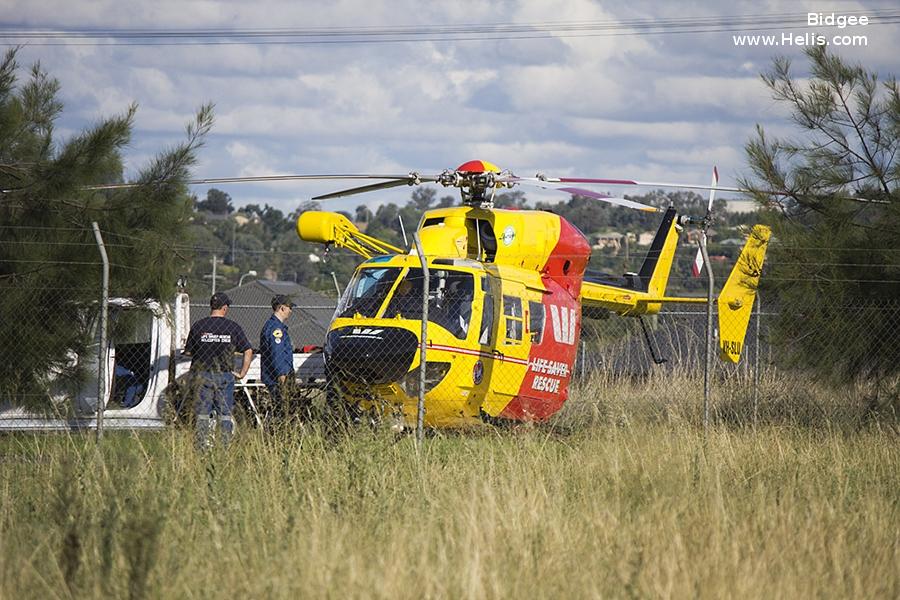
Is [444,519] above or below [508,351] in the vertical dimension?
below

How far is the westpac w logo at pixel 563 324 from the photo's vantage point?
1280 cm

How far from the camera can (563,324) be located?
1299 cm

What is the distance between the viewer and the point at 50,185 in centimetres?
1049

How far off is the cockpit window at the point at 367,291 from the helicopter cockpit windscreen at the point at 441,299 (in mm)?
141

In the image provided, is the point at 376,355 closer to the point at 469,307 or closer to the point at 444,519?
the point at 469,307

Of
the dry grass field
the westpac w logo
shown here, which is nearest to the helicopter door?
the westpac w logo

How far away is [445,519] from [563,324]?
254 inches

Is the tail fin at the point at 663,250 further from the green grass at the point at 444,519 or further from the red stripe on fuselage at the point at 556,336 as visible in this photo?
the green grass at the point at 444,519

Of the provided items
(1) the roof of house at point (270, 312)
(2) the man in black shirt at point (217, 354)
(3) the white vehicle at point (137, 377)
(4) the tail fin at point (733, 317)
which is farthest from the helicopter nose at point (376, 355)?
(1) the roof of house at point (270, 312)

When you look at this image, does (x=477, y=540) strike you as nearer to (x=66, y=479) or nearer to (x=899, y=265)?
(x=66, y=479)

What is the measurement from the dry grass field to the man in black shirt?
0.61 m

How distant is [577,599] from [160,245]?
6.80 metres

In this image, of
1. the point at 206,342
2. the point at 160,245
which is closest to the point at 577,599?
the point at 206,342

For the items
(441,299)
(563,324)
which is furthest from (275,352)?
(563,324)
